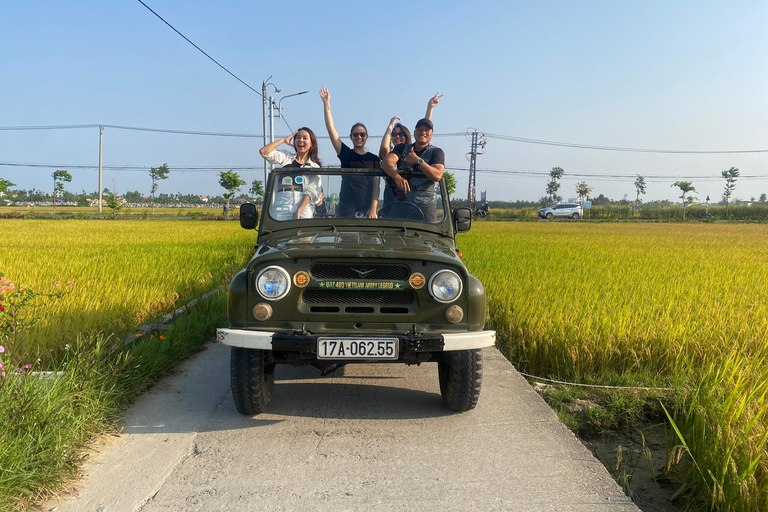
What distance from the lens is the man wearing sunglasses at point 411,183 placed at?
186 inches

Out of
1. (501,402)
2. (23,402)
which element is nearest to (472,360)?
(501,402)

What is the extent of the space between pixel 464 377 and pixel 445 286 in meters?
0.60

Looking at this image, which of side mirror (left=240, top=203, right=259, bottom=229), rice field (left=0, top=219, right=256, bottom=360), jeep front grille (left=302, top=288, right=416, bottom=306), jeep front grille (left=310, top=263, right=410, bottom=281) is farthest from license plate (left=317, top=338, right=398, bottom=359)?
rice field (left=0, top=219, right=256, bottom=360)

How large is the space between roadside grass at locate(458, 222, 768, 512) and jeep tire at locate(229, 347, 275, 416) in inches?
81.5

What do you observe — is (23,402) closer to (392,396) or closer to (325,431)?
(325,431)

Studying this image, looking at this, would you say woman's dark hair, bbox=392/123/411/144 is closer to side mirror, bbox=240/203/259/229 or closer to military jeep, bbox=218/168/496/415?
side mirror, bbox=240/203/259/229

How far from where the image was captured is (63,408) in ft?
10.3

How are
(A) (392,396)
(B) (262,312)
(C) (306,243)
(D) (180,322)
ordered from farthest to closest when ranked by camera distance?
(D) (180,322), (A) (392,396), (C) (306,243), (B) (262,312)

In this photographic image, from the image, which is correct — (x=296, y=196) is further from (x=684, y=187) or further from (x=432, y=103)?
(x=684, y=187)

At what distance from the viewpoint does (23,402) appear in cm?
300

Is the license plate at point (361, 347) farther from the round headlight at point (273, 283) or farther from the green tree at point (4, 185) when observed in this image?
the green tree at point (4, 185)

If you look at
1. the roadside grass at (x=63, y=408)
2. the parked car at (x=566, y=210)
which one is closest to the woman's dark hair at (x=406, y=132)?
the roadside grass at (x=63, y=408)

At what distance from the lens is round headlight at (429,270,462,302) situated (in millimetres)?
3459

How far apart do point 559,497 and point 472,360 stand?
1.10 metres
